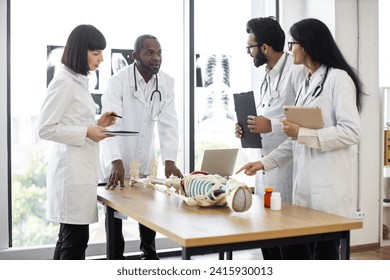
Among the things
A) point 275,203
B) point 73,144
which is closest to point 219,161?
point 275,203

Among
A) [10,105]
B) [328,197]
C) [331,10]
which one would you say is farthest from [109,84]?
[331,10]

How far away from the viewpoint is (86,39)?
7.26 feet

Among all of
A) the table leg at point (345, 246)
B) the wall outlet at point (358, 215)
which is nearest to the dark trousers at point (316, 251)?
the table leg at point (345, 246)

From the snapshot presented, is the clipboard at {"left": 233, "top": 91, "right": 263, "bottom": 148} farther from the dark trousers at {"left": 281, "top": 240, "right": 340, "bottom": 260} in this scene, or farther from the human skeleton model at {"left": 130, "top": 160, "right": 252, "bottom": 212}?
the dark trousers at {"left": 281, "top": 240, "right": 340, "bottom": 260}

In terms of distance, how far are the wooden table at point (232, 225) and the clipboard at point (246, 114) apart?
0.51 m

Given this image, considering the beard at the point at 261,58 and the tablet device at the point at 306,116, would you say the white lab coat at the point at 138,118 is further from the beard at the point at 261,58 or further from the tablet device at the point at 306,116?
the tablet device at the point at 306,116

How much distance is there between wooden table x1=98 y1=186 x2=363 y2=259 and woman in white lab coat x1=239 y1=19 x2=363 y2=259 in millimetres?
174

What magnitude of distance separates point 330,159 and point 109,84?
138 cm

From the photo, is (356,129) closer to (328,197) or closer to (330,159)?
(330,159)

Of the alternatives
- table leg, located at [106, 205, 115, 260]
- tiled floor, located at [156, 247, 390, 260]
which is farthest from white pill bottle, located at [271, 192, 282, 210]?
tiled floor, located at [156, 247, 390, 260]

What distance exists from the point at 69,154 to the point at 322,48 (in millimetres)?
1243

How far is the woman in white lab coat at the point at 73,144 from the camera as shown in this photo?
213 centimetres

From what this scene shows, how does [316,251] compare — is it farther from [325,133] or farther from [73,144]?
[73,144]

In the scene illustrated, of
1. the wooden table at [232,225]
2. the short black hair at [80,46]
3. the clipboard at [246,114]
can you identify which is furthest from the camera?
the clipboard at [246,114]
